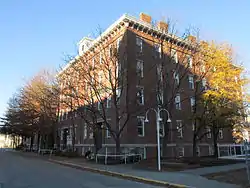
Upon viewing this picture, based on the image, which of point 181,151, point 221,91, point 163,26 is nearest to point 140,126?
point 181,151

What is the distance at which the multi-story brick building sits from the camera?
79.5 feet

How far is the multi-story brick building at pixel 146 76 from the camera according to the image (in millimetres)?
24219

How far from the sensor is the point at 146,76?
95.1 ft

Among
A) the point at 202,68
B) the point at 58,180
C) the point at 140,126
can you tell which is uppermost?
the point at 202,68

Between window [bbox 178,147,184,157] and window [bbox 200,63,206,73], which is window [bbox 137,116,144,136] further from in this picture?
window [bbox 200,63,206,73]

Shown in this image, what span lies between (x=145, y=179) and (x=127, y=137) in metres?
12.8

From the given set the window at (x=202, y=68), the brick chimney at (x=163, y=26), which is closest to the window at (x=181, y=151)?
the window at (x=202, y=68)

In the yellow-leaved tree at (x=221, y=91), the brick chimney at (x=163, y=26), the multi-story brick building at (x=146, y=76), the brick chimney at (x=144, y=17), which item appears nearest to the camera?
the yellow-leaved tree at (x=221, y=91)

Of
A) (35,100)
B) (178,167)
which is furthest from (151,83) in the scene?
(35,100)

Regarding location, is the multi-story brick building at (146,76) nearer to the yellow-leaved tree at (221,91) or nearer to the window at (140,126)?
the window at (140,126)

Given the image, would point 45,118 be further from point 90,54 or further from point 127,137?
point 127,137

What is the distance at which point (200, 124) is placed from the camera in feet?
71.1

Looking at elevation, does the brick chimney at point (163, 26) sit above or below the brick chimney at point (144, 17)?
below

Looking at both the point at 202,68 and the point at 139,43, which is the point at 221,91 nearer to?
the point at 202,68
